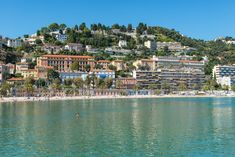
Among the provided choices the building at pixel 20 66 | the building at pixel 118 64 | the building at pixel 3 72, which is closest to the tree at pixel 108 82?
the building at pixel 118 64

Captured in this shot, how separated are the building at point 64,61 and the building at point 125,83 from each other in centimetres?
926

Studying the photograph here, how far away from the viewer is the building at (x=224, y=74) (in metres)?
118

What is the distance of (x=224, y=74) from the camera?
12144 centimetres

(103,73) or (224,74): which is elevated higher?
(224,74)

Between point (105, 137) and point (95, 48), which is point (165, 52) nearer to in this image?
point (95, 48)

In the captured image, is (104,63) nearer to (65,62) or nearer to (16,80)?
(65,62)

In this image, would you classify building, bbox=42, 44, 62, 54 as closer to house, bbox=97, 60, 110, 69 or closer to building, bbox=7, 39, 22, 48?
building, bbox=7, 39, 22, 48

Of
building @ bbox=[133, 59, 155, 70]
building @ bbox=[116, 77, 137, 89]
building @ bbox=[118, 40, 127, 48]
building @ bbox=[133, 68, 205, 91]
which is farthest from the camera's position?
building @ bbox=[118, 40, 127, 48]

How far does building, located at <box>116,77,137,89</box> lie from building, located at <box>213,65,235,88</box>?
26.6m

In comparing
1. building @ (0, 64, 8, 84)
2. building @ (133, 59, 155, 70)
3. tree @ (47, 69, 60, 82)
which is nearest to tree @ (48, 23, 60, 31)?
building @ (133, 59, 155, 70)

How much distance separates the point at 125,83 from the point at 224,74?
33.3m

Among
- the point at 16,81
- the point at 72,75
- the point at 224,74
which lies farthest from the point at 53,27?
the point at 224,74

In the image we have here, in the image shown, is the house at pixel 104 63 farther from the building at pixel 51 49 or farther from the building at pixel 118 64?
the building at pixel 51 49

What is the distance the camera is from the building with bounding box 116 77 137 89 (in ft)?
327
